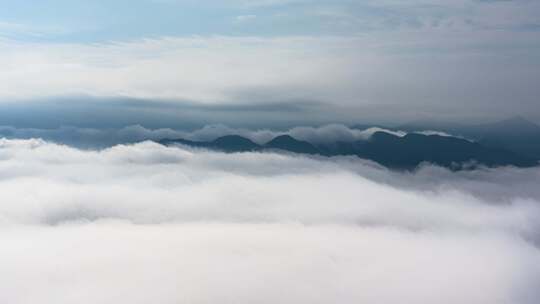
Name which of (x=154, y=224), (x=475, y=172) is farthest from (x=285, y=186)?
(x=475, y=172)

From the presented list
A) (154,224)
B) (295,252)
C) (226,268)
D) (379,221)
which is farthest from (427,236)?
(154,224)

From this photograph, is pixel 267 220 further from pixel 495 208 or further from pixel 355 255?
pixel 495 208

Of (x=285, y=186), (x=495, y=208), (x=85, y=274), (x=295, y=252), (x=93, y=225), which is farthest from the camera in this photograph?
(x=285, y=186)

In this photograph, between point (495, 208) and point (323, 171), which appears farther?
point (323, 171)

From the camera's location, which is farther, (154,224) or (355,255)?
(154,224)

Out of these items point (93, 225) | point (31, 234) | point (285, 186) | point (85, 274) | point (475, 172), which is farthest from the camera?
point (475, 172)

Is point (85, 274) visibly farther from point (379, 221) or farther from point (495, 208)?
point (495, 208)

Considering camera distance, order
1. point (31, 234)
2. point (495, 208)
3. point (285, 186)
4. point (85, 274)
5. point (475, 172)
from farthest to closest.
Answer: point (475, 172) < point (285, 186) < point (495, 208) < point (31, 234) < point (85, 274)

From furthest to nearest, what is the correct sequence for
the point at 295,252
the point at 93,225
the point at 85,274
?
1. the point at 93,225
2. the point at 295,252
3. the point at 85,274
